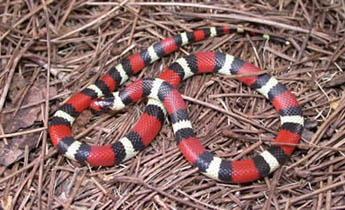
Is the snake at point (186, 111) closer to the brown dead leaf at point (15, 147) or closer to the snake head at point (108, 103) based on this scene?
the snake head at point (108, 103)

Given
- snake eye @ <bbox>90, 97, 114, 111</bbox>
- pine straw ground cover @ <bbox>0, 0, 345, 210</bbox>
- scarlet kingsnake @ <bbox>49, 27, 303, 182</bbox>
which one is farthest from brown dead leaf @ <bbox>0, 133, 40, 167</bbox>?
snake eye @ <bbox>90, 97, 114, 111</bbox>

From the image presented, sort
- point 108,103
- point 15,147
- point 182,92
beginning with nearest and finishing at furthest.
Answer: point 15,147 < point 108,103 < point 182,92

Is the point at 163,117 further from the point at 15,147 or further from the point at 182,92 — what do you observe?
the point at 15,147

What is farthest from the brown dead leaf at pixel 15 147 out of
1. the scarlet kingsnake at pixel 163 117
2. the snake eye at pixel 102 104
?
the snake eye at pixel 102 104

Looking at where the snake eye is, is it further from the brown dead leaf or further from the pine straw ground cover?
the brown dead leaf

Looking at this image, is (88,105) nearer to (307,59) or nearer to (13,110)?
(13,110)

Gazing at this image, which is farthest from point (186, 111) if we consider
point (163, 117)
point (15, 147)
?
point (15, 147)
